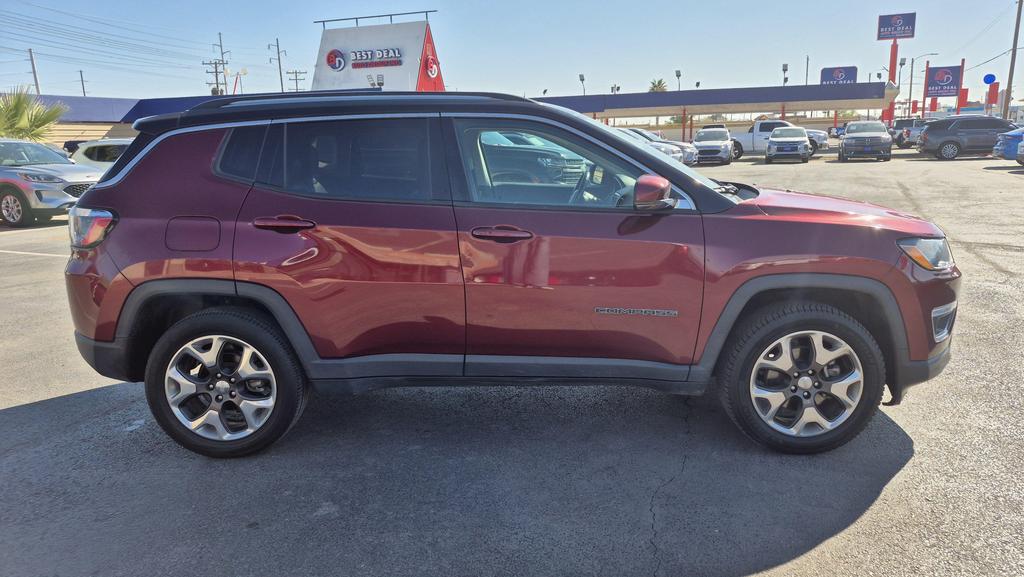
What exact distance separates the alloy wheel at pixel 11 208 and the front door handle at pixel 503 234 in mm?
13687

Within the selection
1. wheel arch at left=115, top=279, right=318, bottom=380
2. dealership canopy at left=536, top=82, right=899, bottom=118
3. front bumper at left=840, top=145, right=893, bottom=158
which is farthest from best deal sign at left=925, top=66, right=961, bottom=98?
wheel arch at left=115, top=279, right=318, bottom=380

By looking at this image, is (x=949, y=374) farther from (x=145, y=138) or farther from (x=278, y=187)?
(x=145, y=138)

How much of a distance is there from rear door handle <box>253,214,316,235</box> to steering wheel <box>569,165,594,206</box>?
1.37m

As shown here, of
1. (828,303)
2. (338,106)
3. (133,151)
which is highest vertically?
(338,106)

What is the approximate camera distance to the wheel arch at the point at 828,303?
11.0 feet

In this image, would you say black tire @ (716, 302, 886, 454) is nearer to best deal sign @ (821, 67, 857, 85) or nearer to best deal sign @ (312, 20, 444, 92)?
best deal sign @ (312, 20, 444, 92)

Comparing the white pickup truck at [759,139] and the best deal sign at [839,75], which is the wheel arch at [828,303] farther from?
the best deal sign at [839,75]

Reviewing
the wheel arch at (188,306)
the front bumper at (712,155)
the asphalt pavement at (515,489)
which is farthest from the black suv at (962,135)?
the wheel arch at (188,306)

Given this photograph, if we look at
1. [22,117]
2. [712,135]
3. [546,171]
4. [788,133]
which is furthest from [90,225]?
[788,133]

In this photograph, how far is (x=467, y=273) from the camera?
3396 millimetres

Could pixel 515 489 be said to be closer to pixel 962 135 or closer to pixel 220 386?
pixel 220 386

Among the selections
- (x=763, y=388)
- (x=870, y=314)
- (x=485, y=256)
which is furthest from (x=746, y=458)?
(x=485, y=256)

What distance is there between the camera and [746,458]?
3545mm

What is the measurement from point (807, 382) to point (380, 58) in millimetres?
26617
